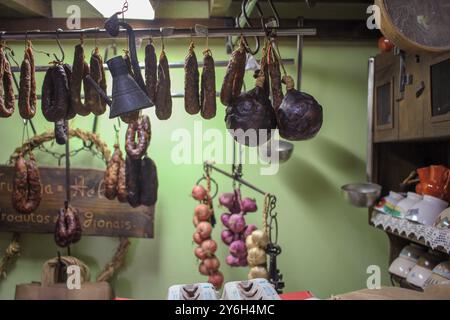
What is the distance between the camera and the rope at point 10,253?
2.23 meters

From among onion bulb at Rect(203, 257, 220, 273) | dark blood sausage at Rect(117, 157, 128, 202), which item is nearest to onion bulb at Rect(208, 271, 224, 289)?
onion bulb at Rect(203, 257, 220, 273)

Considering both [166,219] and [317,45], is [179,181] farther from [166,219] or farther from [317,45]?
[317,45]

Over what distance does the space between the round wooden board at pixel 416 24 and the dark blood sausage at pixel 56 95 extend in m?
0.96

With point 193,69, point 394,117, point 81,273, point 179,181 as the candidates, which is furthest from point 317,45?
point 81,273

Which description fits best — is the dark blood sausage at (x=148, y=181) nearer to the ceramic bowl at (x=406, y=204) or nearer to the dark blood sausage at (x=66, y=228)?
the dark blood sausage at (x=66, y=228)

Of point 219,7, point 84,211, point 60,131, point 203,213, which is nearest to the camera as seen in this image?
point 60,131

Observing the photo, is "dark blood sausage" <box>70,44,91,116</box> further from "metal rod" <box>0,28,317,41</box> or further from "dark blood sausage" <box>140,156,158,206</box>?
"dark blood sausage" <box>140,156,158,206</box>

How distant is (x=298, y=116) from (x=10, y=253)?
1.92 metres

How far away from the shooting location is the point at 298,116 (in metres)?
1.12

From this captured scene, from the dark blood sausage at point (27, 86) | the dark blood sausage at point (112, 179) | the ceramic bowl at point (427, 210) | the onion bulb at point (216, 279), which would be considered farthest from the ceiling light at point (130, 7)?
the ceramic bowl at point (427, 210)

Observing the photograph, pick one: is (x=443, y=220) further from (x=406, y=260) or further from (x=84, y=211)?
(x=84, y=211)

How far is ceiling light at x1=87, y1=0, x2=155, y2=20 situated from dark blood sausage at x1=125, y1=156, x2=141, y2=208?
0.65m

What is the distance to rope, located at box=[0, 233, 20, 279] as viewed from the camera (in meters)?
2.23

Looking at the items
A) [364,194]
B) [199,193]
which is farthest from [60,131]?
[364,194]
